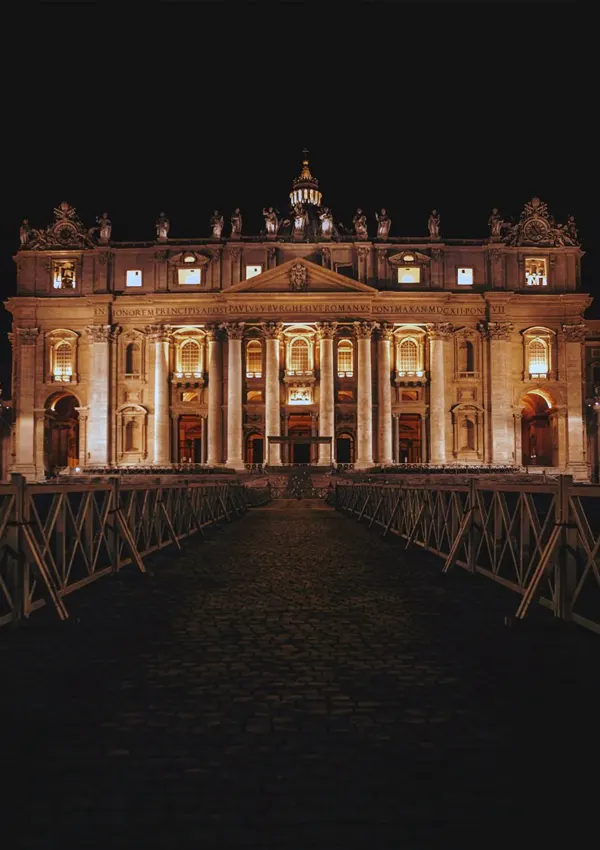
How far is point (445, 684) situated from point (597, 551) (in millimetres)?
2417

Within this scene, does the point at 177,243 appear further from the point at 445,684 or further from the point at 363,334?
the point at 445,684

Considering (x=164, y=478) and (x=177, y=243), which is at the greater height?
(x=177, y=243)

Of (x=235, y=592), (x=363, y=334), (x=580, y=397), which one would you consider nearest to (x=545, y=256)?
(x=580, y=397)

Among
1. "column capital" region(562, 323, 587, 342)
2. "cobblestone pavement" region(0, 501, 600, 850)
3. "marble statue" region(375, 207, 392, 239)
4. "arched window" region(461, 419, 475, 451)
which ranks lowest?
"cobblestone pavement" region(0, 501, 600, 850)

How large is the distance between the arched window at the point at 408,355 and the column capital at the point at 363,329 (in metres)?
3.96

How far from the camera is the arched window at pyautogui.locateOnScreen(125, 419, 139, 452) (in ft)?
241

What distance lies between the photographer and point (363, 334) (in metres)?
70.9

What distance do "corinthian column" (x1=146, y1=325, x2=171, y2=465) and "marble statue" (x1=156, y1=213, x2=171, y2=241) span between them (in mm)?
8582

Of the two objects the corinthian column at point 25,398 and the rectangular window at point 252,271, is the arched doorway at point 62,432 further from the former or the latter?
the rectangular window at point 252,271

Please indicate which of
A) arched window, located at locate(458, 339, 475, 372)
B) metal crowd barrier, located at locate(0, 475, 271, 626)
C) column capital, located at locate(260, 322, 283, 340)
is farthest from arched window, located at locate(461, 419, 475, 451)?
metal crowd barrier, located at locate(0, 475, 271, 626)

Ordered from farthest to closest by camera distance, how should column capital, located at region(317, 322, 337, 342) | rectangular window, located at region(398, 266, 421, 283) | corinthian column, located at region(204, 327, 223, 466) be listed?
rectangular window, located at region(398, 266, 421, 283) < corinthian column, located at region(204, 327, 223, 466) < column capital, located at region(317, 322, 337, 342)

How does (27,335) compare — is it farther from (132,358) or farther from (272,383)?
(272,383)

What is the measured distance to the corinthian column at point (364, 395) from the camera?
70688 millimetres

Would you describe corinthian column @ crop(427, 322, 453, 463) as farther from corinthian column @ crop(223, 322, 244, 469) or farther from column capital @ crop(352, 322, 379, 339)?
corinthian column @ crop(223, 322, 244, 469)
